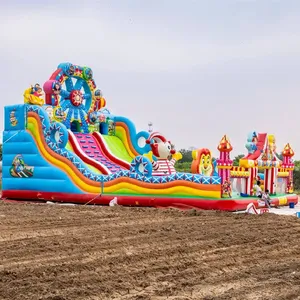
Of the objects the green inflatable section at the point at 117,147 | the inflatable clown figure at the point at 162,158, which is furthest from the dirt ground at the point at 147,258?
the green inflatable section at the point at 117,147

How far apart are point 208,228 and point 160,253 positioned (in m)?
2.33

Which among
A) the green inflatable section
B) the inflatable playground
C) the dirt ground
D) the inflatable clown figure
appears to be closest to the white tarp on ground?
the inflatable playground

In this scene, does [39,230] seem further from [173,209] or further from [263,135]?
[263,135]

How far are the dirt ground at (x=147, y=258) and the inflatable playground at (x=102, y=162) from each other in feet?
8.94

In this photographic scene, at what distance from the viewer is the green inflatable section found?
53.4ft

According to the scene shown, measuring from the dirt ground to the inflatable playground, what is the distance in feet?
8.94

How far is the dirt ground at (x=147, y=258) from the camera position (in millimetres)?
4797

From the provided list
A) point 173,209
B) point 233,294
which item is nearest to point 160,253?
point 233,294

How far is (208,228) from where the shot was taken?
8.75 meters

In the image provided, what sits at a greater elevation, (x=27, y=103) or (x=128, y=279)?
(x=27, y=103)

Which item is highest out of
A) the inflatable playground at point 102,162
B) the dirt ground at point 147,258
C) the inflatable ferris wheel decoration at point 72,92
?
the inflatable ferris wheel decoration at point 72,92

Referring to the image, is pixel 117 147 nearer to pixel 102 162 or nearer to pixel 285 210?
pixel 102 162

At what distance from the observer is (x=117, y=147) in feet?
54.6

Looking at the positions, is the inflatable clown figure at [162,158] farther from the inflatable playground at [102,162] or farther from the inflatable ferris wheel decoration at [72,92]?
the inflatable ferris wheel decoration at [72,92]
